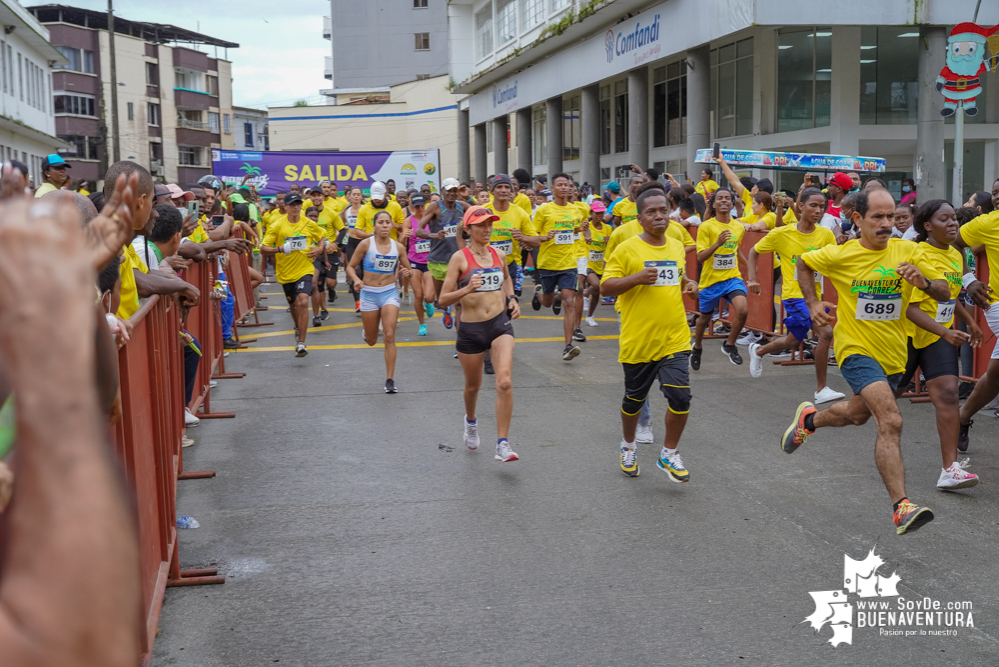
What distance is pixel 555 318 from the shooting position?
16922 millimetres

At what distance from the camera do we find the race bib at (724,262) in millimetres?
11273

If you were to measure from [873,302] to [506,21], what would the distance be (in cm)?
3707

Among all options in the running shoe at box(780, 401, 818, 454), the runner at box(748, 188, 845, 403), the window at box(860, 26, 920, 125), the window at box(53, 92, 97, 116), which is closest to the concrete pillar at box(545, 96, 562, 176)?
the window at box(860, 26, 920, 125)

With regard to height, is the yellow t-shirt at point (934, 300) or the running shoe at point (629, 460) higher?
the yellow t-shirt at point (934, 300)

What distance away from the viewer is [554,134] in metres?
37.1

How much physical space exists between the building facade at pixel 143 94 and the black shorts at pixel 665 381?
61810 mm

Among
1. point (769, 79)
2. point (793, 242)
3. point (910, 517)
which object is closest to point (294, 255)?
point (793, 242)

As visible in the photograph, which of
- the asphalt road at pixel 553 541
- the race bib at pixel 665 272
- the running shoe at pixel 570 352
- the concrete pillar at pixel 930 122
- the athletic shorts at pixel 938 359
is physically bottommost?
the asphalt road at pixel 553 541

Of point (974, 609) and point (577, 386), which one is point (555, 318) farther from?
point (974, 609)

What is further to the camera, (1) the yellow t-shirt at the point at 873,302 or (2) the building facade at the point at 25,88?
(2) the building facade at the point at 25,88

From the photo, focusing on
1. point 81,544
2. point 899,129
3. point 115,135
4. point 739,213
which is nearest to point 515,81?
point 115,135

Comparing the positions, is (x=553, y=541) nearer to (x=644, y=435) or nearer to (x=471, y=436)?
(x=471, y=436)

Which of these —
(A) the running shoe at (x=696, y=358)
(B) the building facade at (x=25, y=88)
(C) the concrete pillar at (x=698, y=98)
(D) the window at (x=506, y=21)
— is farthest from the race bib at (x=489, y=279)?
(D) the window at (x=506, y=21)

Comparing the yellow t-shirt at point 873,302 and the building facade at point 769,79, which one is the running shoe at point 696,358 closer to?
the yellow t-shirt at point 873,302
